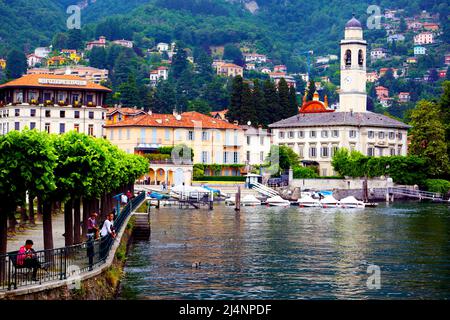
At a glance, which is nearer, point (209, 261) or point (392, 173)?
point (209, 261)

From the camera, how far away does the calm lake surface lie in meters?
45.6

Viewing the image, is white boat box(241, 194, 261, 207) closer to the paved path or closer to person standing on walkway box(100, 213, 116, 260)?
the paved path

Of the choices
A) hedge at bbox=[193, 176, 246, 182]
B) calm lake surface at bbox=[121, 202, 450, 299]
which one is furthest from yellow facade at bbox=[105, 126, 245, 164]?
calm lake surface at bbox=[121, 202, 450, 299]

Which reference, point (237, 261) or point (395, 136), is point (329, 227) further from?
point (395, 136)

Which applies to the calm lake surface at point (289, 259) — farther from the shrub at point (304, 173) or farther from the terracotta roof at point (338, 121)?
the terracotta roof at point (338, 121)

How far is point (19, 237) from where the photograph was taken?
52.9 metres

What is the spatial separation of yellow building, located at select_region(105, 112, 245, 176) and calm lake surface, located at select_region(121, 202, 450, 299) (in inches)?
Answer: 2049

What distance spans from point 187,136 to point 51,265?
113874 millimetres

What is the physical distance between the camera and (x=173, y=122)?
149 m

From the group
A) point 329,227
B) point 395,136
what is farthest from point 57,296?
point 395,136

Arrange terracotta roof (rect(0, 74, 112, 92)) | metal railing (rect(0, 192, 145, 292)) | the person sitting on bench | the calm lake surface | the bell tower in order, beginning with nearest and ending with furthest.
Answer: metal railing (rect(0, 192, 145, 292)) → the person sitting on bench → the calm lake surface → terracotta roof (rect(0, 74, 112, 92)) → the bell tower
